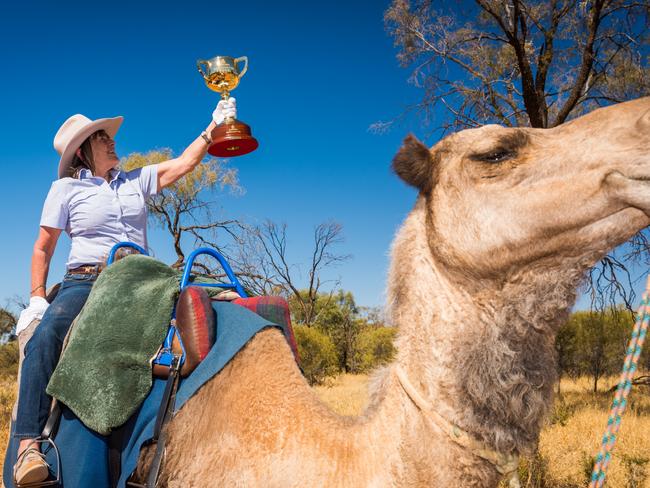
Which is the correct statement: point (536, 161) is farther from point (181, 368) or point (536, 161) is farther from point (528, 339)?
point (181, 368)

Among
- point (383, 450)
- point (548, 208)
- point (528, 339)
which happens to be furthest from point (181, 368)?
point (548, 208)

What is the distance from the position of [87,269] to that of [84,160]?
0.93 meters

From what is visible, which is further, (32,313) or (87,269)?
(87,269)

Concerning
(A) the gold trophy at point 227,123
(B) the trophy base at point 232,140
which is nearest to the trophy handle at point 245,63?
(A) the gold trophy at point 227,123

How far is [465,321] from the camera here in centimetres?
183

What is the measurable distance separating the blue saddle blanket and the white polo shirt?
42.9 inches

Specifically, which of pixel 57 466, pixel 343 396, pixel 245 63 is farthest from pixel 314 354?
pixel 57 466

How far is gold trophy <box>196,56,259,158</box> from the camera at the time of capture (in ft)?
11.0

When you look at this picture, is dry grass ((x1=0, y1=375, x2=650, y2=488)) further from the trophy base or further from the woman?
the trophy base

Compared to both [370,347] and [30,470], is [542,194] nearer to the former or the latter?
[30,470]

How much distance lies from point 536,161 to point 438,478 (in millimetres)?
1191

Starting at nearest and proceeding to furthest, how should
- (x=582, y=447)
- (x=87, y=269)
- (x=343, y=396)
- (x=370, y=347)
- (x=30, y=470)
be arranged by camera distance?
(x=30, y=470) → (x=87, y=269) → (x=582, y=447) → (x=343, y=396) → (x=370, y=347)

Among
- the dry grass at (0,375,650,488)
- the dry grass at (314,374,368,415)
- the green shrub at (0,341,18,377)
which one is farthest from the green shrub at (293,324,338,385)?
the green shrub at (0,341,18,377)

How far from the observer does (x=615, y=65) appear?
9.27 metres
